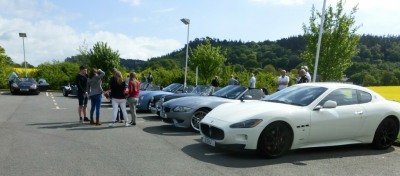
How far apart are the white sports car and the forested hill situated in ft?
255

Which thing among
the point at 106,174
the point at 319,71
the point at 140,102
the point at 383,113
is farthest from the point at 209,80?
the point at 106,174

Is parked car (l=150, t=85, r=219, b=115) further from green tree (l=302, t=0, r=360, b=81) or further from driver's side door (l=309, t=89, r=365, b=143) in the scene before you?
green tree (l=302, t=0, r=360, b=81)

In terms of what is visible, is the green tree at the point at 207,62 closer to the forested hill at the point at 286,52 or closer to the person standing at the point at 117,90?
the person standing at the point at 117,90

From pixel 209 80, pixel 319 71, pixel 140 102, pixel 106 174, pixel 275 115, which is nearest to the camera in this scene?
pixel 106 174

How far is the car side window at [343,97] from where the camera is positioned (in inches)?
280

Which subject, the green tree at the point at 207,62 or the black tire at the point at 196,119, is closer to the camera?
the black tire at the point at 196,119

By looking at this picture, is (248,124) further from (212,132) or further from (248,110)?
(212,132)

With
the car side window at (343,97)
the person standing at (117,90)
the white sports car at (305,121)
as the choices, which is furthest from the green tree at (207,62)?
the car side window at (343,97)

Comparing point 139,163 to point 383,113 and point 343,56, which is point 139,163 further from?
point 343,56

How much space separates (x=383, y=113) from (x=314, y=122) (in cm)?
191

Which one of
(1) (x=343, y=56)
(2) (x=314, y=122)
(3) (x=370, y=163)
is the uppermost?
(1) (x=343, y=56)

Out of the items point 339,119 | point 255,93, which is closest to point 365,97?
point 339,119

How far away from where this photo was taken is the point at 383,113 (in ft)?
24.6

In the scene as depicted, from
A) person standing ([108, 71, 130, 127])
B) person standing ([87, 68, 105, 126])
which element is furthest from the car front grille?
person standing ([87, 68, 105, 126])
